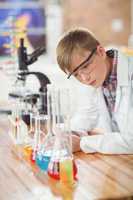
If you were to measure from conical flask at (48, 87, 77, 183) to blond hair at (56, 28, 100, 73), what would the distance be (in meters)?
0.15

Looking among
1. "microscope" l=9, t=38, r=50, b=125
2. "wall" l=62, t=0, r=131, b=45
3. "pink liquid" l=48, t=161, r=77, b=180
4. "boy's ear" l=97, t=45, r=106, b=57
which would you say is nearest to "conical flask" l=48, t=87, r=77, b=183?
"pink liquid" l=48, t=161, r=77, b=180

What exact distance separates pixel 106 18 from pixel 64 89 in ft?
15.1

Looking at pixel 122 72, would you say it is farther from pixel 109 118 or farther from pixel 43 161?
pixel 43 161

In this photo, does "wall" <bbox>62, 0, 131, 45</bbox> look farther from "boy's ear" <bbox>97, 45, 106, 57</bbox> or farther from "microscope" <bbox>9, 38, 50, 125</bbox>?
"boy's ear" <bbox>97, 45, 106, 57</bbox>

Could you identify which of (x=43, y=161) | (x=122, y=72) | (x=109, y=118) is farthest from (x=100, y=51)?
(x=43, y=161)

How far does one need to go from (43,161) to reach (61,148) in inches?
3.7

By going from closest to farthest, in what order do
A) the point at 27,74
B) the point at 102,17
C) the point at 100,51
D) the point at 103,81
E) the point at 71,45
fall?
the point at 71,45 → the point at 100,51 → the point at 103,81 → the point at 27,74 → the point at 102,17

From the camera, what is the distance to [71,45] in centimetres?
176

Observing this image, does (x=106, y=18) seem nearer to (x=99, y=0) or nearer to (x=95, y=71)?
(x=99, y=0)

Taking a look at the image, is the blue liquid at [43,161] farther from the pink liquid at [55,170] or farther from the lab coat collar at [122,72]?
the lab coat collar at [122,72]

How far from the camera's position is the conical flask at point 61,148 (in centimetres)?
150

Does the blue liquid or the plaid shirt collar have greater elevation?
the plaid shirt collar

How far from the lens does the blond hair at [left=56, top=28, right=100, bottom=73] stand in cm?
175

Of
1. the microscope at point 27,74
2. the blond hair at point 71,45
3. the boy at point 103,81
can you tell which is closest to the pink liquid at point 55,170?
the boy at point 103,81
